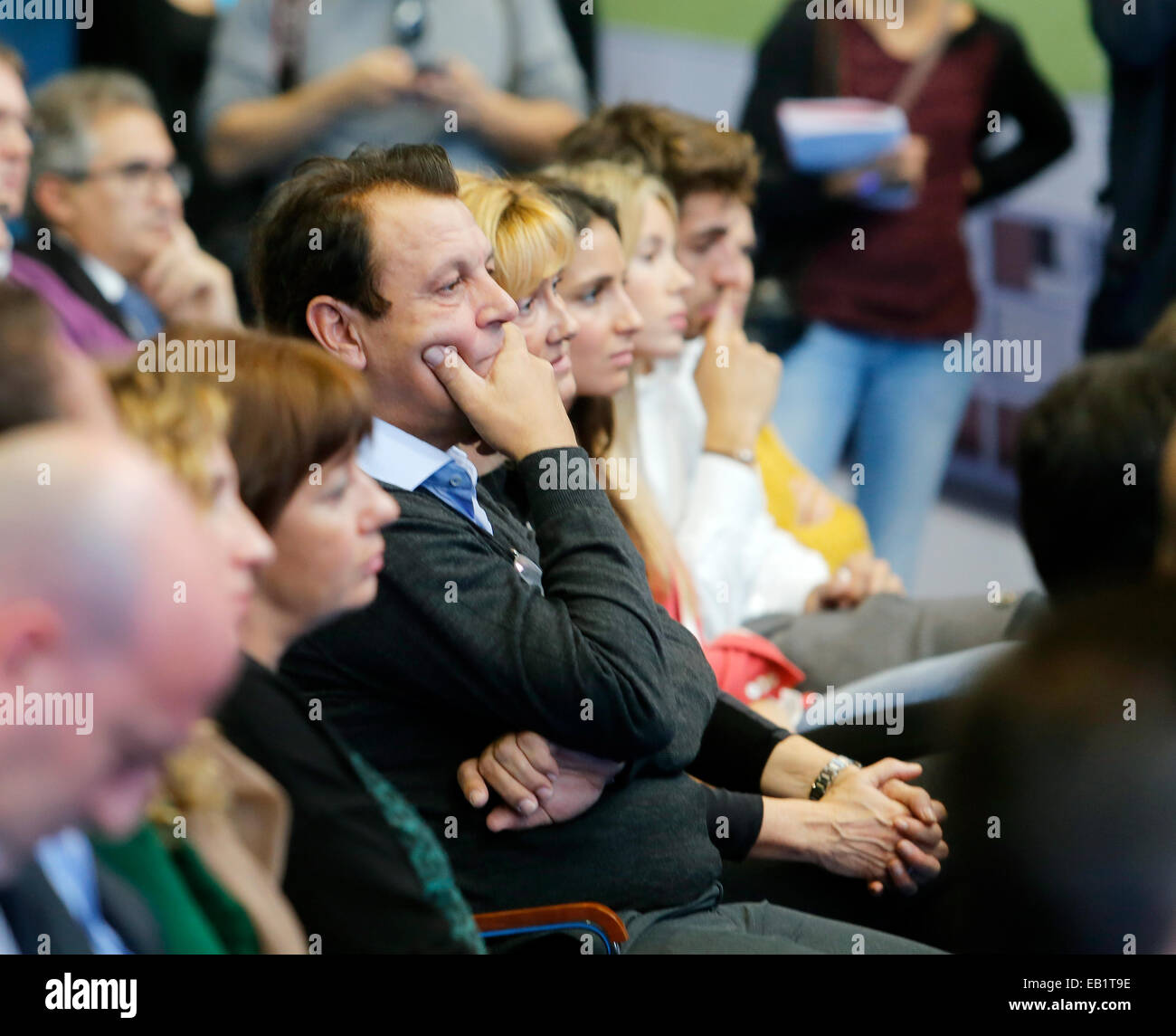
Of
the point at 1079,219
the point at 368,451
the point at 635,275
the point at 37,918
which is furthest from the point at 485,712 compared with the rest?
the point at 1079,219

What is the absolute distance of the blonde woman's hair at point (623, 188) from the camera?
2.57 meters

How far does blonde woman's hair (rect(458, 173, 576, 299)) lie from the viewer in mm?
1966

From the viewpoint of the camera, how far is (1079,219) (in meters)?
4.71

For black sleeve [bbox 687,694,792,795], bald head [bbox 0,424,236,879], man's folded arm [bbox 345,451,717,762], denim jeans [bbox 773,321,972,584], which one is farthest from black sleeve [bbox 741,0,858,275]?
bald head [bbox 0,424,236,879]

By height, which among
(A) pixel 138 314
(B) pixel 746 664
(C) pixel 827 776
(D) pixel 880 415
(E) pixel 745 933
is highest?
(A) pixel 138 314

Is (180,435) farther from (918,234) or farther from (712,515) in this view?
(918,234)

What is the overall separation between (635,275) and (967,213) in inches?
65.5

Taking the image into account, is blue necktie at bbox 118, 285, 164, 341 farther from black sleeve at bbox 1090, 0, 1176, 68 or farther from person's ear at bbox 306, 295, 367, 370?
black sleeve at bbox 1090, 0, 1176, 68

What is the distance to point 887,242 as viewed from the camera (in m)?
3.73

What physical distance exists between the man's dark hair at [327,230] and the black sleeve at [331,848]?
22.5 inches

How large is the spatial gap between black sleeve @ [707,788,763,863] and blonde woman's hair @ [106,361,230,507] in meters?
0.84

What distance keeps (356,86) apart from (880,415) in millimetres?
1419

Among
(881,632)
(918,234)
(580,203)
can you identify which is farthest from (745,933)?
(918,234)

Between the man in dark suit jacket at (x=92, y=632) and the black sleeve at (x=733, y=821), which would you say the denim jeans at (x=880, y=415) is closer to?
the black sleeve at (x=733, y=821)
